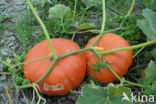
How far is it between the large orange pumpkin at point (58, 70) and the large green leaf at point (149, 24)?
1.84 ft

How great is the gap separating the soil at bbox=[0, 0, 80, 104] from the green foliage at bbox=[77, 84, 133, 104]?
0.17m

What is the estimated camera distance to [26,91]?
1.75m

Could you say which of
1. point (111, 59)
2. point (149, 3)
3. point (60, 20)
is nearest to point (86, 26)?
point (60, 20)

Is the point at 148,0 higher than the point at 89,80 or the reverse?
higher

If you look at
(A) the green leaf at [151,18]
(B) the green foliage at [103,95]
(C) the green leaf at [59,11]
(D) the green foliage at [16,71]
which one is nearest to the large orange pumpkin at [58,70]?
(D) the green foliage at [16,71]

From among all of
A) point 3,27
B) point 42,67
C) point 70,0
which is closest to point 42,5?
point 70,0

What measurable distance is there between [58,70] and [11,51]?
0.65 meters

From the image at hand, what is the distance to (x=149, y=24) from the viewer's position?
1688 millimetres

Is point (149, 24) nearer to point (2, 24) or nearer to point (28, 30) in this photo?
point (28, 30)

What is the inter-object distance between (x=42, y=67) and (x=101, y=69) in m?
0.47

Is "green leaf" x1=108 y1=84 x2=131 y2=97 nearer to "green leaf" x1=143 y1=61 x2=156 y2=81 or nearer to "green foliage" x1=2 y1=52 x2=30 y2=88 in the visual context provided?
"green leaf" x1=143 y1=61 x2=156 y2=81

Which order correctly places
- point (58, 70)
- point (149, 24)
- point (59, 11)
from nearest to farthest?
point (58, 70), point (149, 24), point (59, 11)

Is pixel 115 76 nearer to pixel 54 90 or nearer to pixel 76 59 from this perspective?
pixel 76 59

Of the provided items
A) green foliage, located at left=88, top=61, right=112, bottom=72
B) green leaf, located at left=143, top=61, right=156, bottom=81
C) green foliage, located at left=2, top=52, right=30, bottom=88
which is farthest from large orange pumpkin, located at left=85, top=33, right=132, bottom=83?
green foliage, located at left=2, top=52, right=30, bottom=88
